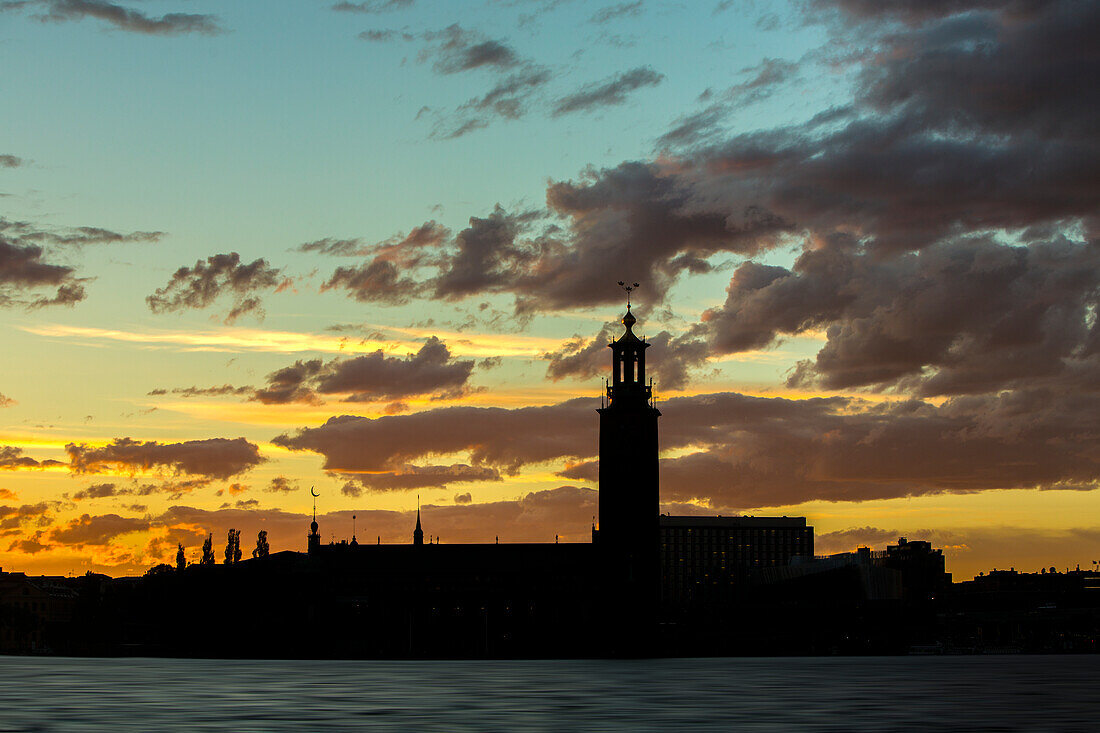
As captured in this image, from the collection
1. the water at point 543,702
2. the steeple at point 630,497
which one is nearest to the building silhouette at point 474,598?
the steeple at point 630,497

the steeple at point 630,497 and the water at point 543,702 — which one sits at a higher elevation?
the steeple at point 630,497

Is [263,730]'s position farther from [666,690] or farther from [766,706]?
[666,690]

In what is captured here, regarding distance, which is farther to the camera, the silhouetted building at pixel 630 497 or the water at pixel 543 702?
the silhouetted building at pixel 630 497

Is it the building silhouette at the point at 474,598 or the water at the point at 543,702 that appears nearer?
the water at the point at 543,702

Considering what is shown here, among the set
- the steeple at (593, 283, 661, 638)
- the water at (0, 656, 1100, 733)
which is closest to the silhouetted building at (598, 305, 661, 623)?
the steeple at (593, 283, 661, 638)

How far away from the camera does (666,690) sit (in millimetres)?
76938

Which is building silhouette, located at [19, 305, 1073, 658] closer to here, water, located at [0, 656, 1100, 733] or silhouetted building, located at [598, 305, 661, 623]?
silhouetted building, located at [598, 305, 661, 623]

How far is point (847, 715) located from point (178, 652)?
123 meters

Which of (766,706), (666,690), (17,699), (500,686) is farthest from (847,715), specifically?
(17,699)

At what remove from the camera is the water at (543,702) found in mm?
51438

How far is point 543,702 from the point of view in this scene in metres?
64.8

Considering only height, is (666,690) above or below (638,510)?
below

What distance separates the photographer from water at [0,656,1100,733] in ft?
169

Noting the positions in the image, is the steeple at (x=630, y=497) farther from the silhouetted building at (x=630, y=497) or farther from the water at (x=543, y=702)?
the water at (x=543, y=702)
